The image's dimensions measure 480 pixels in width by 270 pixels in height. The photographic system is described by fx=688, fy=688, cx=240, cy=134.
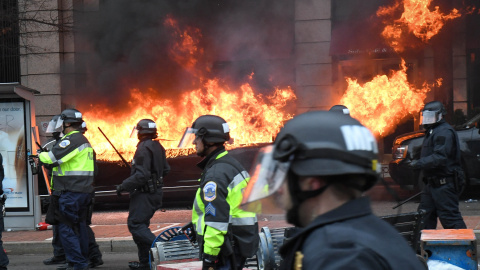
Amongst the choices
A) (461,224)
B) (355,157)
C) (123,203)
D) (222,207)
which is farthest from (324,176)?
(123,203)

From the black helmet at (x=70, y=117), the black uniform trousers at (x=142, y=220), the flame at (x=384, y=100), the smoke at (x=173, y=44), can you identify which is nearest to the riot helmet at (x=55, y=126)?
the black helmet at (x=70, y=117)

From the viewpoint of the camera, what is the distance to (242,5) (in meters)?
16.1

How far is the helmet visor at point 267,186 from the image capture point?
1754mm

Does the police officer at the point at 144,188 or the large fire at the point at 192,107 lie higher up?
the large fire at the point at 192,107

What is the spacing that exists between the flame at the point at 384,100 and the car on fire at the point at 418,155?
2.45 m

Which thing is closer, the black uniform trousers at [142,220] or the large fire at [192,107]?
the black uniform trousers at [142,220]

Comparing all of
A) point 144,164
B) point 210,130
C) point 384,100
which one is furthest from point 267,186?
point 384,100

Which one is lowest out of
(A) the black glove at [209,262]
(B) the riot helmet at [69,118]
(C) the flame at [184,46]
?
(A) the black glove at [209,262]

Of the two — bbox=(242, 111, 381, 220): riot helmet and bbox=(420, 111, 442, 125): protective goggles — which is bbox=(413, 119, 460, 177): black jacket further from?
bbox=(242, 111, 381, 220): riot helmet

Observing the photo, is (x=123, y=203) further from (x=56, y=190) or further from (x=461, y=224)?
(x=461, y=224)

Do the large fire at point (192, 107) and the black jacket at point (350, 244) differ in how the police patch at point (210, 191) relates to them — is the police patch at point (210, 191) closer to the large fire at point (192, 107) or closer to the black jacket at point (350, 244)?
the black jacket at point (350, 244)

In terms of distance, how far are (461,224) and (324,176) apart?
18.2 feet

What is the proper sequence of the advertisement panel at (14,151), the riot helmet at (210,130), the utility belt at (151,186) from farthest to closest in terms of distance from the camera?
the advertisement panel at (14,151), the utility belt at (151,186), the riot helmet at (210,130)

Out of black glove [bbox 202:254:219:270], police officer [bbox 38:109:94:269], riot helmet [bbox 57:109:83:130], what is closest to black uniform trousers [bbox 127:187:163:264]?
police officer [bbox 38:109:94:269]
